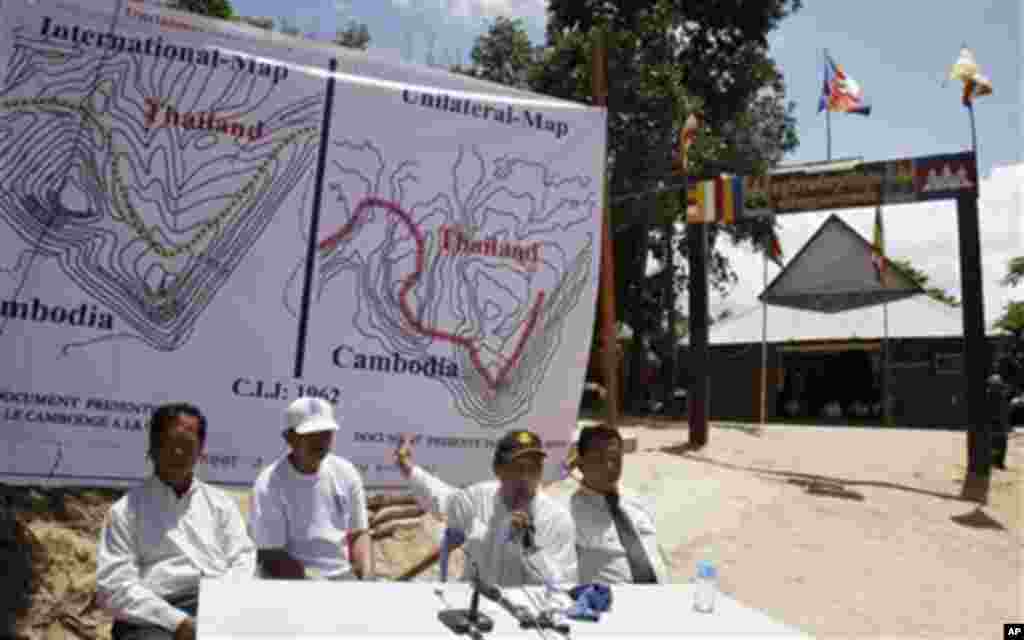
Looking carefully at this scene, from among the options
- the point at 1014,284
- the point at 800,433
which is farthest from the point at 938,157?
the point at 1014,284

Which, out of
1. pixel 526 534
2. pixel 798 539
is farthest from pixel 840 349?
pixel 526 534

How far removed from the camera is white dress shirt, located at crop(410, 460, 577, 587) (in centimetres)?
318

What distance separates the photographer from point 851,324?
63.9ft

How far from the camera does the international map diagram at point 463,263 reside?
144 inches

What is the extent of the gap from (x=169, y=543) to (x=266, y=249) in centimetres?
124

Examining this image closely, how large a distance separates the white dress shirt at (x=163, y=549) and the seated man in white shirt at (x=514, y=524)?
84 cm

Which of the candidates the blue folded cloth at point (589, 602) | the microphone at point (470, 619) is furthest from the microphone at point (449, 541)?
the microphone at point (470, 619)

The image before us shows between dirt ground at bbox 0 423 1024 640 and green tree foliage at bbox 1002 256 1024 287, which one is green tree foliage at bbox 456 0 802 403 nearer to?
dirt ground at bbox 0 423 1024 640

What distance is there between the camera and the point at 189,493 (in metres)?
3.06

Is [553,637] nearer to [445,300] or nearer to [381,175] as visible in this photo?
[445,300]

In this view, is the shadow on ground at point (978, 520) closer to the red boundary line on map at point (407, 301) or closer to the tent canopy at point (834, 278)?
the red boundary line on map at point (407, 301)

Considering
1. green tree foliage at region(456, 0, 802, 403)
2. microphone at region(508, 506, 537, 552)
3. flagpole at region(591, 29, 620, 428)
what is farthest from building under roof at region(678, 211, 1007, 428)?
microphone at region(508, 506, 537, 552)

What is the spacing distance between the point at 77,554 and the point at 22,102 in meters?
2.76

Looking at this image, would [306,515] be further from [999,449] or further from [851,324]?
[851,324]
